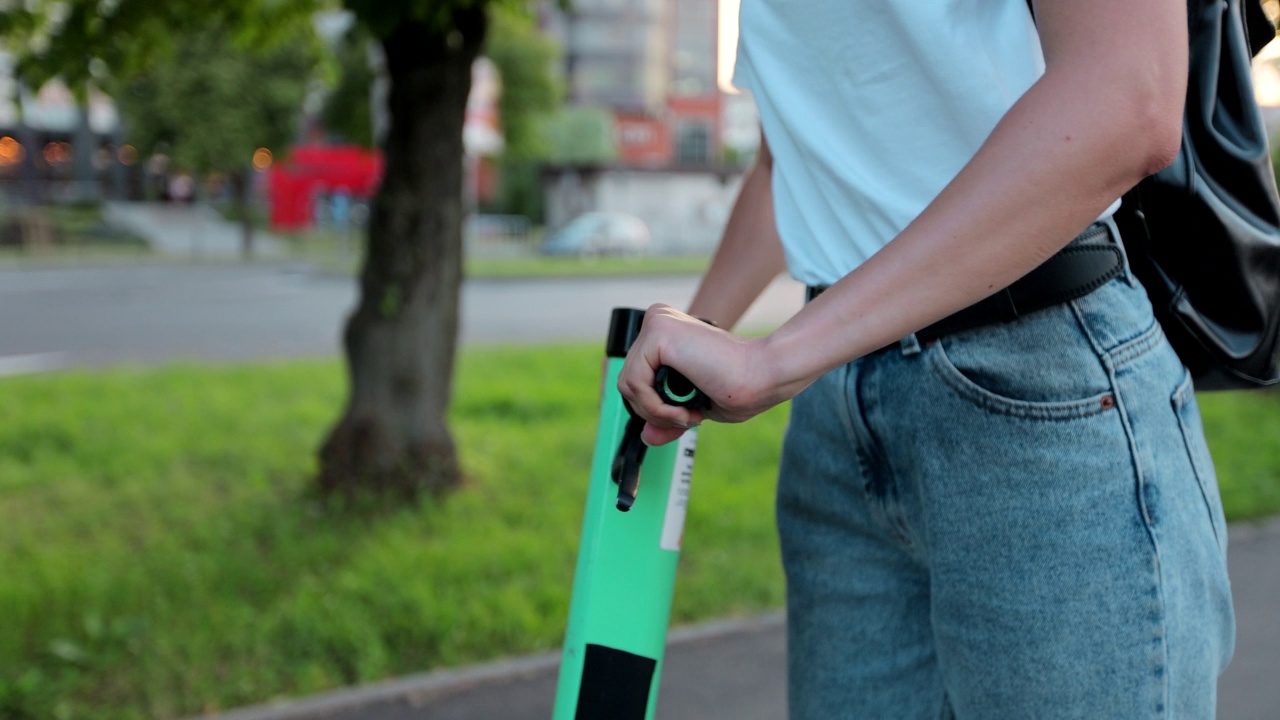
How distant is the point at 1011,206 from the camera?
2.88 ft

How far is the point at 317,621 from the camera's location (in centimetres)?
346

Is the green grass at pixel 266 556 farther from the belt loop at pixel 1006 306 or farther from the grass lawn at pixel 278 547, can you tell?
the belt loop at pixel 1006 306

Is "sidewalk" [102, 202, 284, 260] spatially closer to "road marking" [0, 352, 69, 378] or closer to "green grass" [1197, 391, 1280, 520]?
"road marking" [0, 352, 69, 378]

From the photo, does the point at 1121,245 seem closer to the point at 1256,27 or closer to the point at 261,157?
the point at 1256,27

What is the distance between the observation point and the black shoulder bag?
105 centimetres

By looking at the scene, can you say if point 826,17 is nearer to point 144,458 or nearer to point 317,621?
point 317,621

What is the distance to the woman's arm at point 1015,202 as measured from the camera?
0.87 meters

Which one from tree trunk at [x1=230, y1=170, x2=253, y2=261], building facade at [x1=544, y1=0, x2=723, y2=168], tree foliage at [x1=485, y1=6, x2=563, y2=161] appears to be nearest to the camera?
tree trunk at [x1=230, y1=170, x2=253, y2=261]

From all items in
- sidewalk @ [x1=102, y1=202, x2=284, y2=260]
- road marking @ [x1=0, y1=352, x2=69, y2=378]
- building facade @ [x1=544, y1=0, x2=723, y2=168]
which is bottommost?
sidewalk @ [x1=102, y1=202, x2=284, y2=260]

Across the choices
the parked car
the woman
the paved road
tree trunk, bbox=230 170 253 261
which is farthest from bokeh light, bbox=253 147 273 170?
the woman

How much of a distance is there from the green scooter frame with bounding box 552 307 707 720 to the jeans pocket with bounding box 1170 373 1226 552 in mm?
526

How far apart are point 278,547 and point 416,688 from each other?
127cm

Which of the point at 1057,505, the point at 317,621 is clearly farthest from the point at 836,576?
the point at 317,621

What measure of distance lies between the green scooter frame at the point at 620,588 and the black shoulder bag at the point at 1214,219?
21.5 inches
